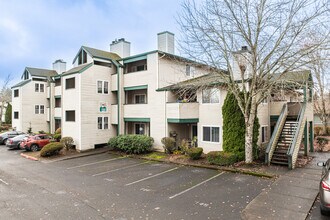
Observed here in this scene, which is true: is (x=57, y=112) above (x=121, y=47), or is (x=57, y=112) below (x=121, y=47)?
below

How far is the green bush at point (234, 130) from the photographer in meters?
14.4

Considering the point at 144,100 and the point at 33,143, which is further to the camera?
the point at 144,100

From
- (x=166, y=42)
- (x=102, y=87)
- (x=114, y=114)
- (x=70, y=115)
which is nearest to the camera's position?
(x=166, y=42)

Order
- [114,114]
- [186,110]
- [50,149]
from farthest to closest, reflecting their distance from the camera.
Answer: [114,114] → [50,149] → [186,110]

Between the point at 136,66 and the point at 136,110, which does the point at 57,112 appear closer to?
the point at 136,66

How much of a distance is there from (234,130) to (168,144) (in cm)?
582

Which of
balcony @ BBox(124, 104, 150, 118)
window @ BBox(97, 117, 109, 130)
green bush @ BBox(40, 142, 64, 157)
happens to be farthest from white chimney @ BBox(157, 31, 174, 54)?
green bush @ BBox(40, 142, 64, 157)

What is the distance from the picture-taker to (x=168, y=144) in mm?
18094

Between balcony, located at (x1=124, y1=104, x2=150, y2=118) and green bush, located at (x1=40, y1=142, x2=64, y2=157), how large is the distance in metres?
6.69

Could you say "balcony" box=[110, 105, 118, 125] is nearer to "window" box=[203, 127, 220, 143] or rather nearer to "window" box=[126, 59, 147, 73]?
"window" box=[126, 59, 147, 73]

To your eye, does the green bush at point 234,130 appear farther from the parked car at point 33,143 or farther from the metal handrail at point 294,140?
the parked car at point 33,143

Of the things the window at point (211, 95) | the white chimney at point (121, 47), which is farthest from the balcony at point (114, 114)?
the window at point (211, 95)

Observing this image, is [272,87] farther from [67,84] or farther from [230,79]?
[67,84]

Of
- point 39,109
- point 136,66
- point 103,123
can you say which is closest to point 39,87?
point 39,109
